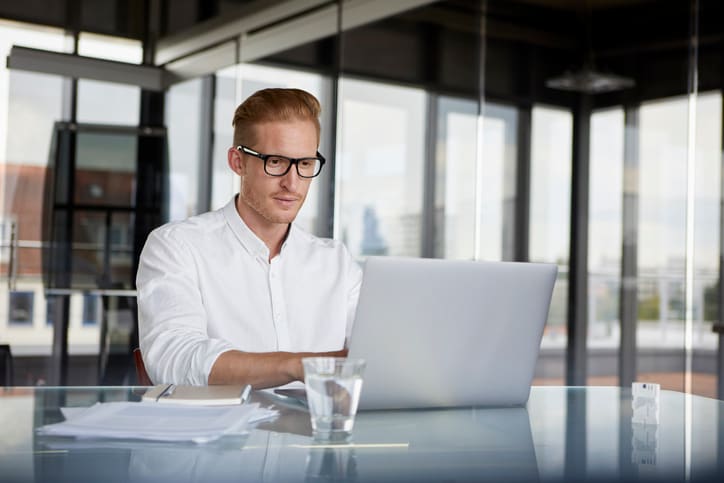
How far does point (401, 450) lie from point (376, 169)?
156 inches

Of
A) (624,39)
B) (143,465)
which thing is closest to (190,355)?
(143,465)

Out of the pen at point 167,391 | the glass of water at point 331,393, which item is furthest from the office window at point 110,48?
the glass of water at point 331,393

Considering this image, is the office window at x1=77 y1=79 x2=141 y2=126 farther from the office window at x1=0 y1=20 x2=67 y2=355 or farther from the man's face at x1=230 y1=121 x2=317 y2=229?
the man's face at x1=230 y1=121 x2=317 y2=229

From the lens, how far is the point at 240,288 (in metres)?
2.19

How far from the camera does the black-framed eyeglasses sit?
6.95 feet

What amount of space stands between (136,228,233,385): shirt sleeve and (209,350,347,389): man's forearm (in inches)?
0.9

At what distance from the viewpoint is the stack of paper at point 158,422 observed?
3.85 feet

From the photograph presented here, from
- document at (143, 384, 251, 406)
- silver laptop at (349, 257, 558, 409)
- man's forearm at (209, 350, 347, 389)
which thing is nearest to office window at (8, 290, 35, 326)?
man's forearm at (209, 350, 347, 389)

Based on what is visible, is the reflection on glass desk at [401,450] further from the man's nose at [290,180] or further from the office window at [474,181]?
the office window at [474,181]

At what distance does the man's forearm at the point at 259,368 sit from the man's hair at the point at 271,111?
667 mm

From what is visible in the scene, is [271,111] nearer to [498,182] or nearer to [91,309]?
[91,309]

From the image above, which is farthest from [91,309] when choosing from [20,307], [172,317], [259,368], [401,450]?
[401,450]

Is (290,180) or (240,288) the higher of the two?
(290,180)

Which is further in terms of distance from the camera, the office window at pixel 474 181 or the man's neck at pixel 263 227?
the office window at pixel 474 181
